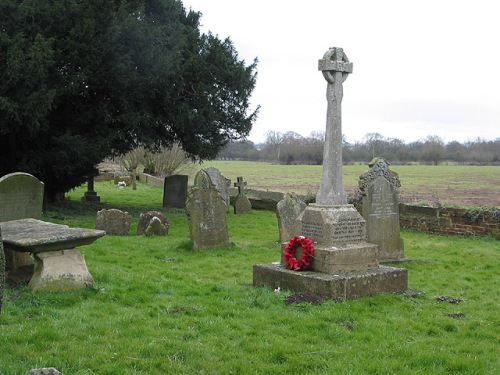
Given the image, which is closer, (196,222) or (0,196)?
(0,196)

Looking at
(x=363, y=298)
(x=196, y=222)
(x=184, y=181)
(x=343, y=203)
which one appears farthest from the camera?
(x=184, y=181)

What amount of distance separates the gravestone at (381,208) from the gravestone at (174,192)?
12.2 m

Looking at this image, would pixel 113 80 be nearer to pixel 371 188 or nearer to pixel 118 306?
pixel 371 188

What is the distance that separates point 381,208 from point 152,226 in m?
6.21

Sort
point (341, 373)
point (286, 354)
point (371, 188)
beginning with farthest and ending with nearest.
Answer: point (371, 188)
point (286, 354)
point (341, 373)

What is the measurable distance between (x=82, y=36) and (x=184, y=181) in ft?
24.1

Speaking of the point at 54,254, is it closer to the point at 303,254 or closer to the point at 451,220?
the point at 303,254

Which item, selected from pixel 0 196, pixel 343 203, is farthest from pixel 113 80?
pixel 343 203

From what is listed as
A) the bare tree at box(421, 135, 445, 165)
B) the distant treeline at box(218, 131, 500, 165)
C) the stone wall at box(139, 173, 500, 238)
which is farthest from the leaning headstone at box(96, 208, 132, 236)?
the bare tree at box(421, 135, 445, 165)

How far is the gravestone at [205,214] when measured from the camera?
42.2 feet

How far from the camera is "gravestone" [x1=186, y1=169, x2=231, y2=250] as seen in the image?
12859 millimetres

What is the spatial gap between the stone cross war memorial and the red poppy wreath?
0.29 ft

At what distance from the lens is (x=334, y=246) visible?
8586 millimetres

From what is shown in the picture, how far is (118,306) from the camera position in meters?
7.45
